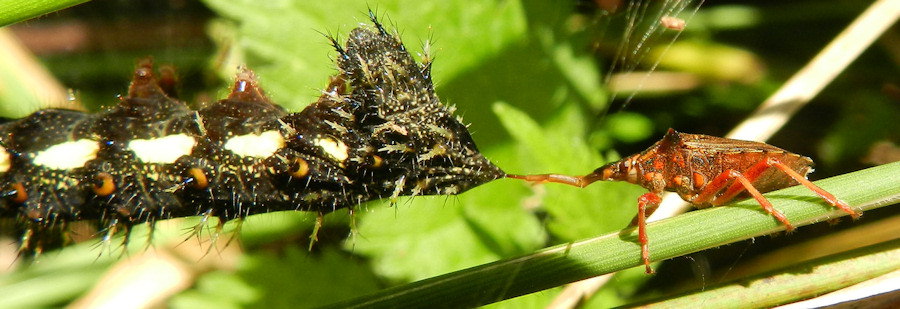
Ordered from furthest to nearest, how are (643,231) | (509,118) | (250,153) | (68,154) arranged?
(509,118) → (68,154) → (250,153) → (643,231)

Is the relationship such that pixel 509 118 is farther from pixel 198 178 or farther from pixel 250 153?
pixel 198 178

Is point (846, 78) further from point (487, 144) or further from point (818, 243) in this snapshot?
point (487, 144)

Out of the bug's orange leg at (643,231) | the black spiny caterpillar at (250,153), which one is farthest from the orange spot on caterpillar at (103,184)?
the bug's orange leg at (643,231)

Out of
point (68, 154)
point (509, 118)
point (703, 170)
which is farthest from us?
point (509, 118)

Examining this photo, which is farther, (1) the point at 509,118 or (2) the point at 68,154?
(1) the point at 509,118

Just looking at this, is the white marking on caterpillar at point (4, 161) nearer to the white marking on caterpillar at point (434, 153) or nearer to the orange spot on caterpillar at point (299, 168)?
the orange spot on caterpillar at point (299, 168)

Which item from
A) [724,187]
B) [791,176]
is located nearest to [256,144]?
[724,187]

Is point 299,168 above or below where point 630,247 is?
above
